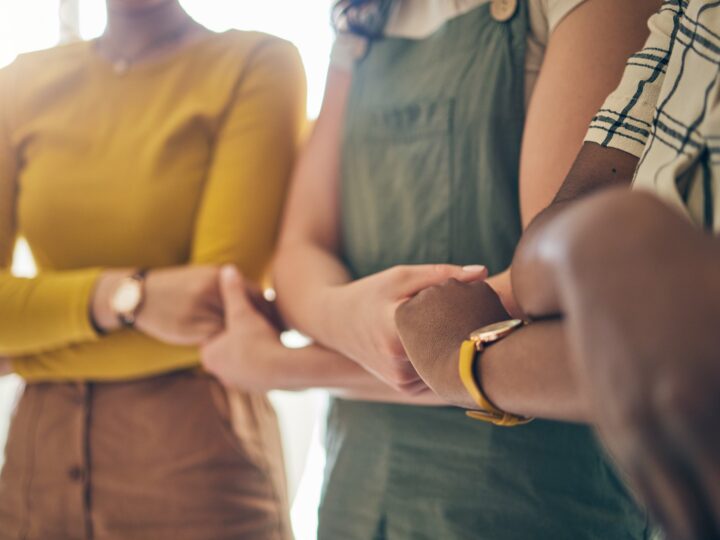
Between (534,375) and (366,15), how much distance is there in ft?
2.20

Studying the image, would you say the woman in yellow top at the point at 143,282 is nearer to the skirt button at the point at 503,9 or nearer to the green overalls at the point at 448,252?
the green overalls at the point at 448,252

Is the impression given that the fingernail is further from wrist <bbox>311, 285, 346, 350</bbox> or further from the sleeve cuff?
the sleeve cuff

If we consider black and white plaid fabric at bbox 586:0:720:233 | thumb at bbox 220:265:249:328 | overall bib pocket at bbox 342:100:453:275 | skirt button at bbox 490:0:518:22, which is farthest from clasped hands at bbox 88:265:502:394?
skirt button at bbox 490:0:518:22

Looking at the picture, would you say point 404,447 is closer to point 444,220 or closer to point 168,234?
point 444,220

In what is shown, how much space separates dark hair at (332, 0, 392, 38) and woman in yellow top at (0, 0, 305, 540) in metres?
0.17

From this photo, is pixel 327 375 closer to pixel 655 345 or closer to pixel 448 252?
pixel 448 252

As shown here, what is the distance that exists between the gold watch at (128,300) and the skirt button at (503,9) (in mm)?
601

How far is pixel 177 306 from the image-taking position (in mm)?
957

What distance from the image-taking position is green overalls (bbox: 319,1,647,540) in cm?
77

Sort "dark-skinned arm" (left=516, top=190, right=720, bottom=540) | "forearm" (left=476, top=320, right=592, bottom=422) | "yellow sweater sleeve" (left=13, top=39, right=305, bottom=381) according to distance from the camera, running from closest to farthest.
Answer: "dark-skinned arm" (left=516, top=190, right=720, bottom=540) < "forearm" (left=476, top=320, right=592, bottom=422) < "yellow sweater sleeve" (left=13, top=39, right=305, bottom=381)

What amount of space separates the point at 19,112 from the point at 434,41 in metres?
0.73

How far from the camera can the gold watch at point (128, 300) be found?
0.98 m

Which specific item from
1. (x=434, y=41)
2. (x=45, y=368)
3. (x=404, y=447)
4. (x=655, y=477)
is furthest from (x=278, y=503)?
(x=655, y=477)

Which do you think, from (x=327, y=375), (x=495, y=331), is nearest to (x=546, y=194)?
(x=495, y=331)
